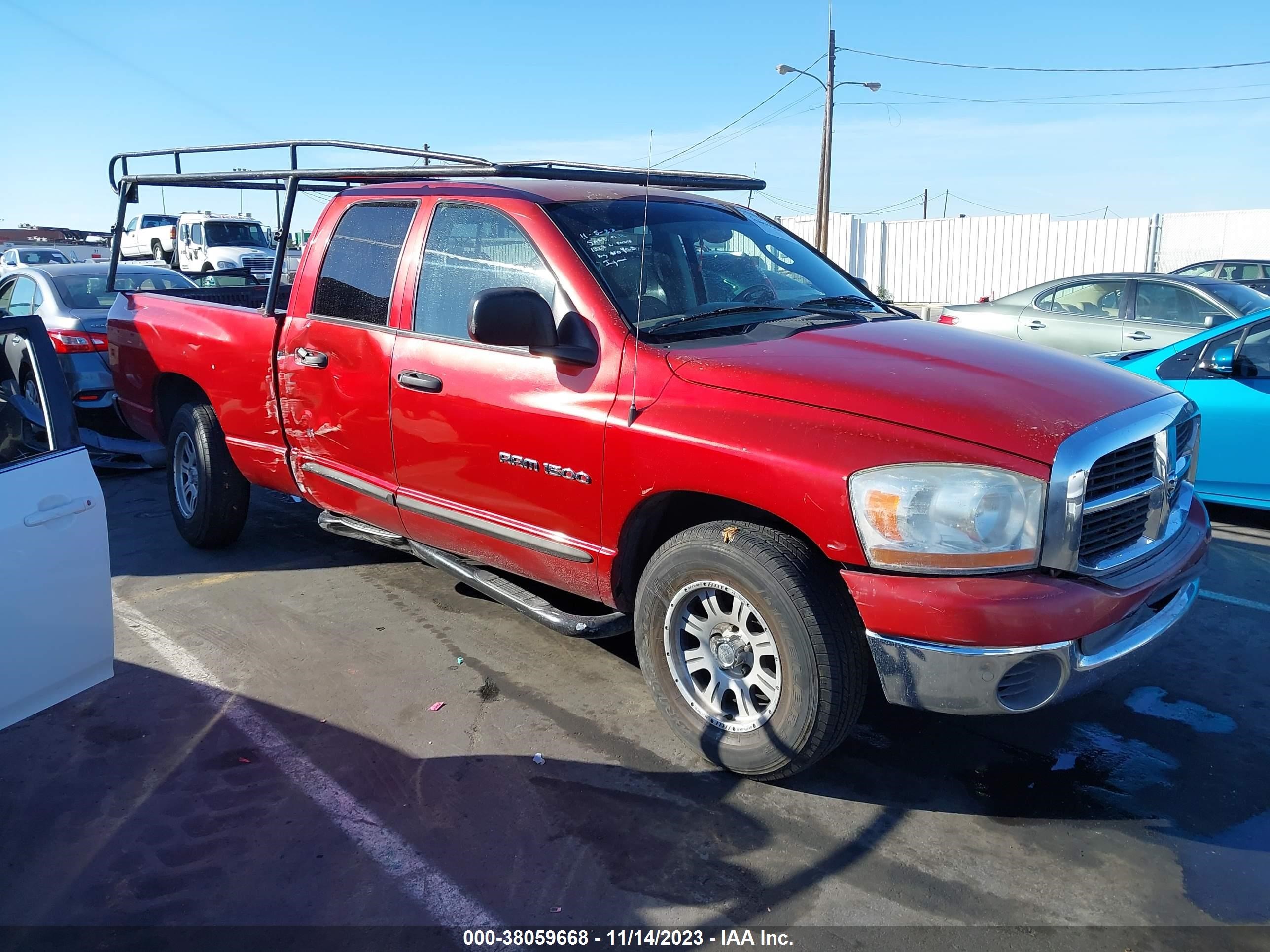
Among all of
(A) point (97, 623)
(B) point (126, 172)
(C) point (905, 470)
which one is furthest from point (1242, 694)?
(B) point (126, 172)

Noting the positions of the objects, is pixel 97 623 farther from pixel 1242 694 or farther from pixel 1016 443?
pixel 1242 694

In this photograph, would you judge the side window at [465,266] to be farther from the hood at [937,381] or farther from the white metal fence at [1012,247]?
the white metal fence at [1012,247]

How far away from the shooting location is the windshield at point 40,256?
22.8m

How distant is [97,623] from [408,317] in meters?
1.79

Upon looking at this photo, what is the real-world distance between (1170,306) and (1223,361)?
355 centimetres

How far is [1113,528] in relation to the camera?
10.0 ft

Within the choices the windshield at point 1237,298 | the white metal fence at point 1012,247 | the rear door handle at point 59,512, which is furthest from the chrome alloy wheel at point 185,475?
the white metal fence at point 1012,247

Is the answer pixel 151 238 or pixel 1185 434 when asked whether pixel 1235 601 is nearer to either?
pixel 1185 434

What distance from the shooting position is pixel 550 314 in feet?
11.6

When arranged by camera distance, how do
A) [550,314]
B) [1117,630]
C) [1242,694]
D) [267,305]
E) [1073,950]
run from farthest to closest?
[267,305] < [1242,694] < [550,314] < [1117,630] < [1073,950]

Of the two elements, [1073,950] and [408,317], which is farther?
[408,317]

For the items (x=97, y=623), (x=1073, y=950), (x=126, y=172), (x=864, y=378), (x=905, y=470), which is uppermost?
(x=126, y=172)

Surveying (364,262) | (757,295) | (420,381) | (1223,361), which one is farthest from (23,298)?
(1223,361)

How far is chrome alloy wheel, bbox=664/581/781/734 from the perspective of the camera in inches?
127
